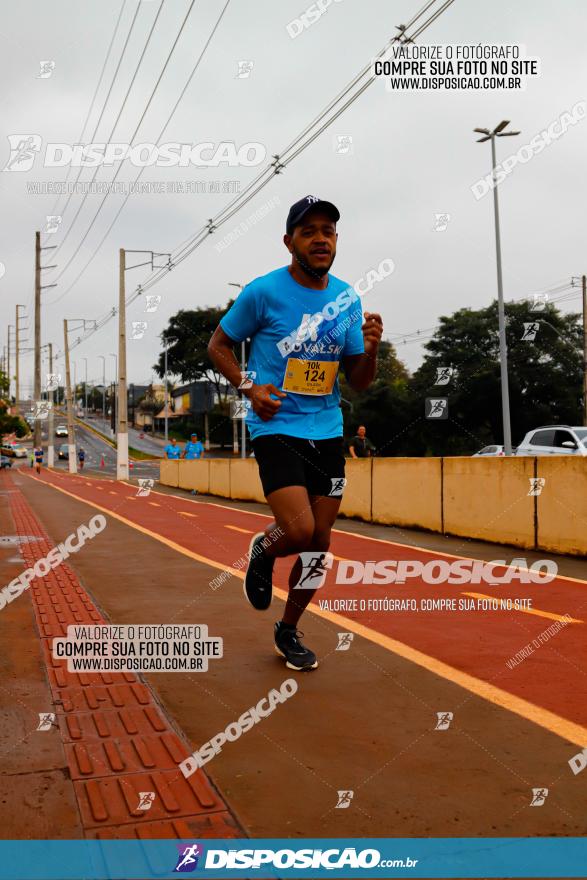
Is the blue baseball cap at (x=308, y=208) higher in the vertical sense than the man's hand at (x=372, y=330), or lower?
higher

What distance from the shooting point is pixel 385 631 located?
4.79 m

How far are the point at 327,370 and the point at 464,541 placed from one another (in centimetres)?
742

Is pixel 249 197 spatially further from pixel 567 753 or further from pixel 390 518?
pixel 567 753

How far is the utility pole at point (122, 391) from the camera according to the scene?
35841mm

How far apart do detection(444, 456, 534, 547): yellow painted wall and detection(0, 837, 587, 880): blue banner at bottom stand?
795 centimetres

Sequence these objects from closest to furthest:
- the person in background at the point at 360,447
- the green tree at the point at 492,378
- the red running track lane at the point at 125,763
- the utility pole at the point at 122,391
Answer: the red running track lane at the point at 125,763
the person in background at the point at 360,447
the utility pole at the point at 122,391
the green tree at the point at 492,378

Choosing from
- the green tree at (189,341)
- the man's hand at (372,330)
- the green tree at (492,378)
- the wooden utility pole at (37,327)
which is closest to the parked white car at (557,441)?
the man's hand at (372,330)

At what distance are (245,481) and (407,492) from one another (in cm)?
1055

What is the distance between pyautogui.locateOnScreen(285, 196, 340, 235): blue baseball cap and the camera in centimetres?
382

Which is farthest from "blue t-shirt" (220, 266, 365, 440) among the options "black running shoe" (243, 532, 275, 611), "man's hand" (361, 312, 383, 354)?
"black running shoe" (243, 532, 275, 611)

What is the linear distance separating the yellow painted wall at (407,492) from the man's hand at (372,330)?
27.1 ft

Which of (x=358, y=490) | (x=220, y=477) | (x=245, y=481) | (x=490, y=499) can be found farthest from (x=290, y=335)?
(x=220, y=477)

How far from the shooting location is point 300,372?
153 inches

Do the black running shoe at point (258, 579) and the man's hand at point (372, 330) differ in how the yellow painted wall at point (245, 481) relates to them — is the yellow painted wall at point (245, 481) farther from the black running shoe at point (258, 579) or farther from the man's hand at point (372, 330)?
the man's hand at point (372, 330)
